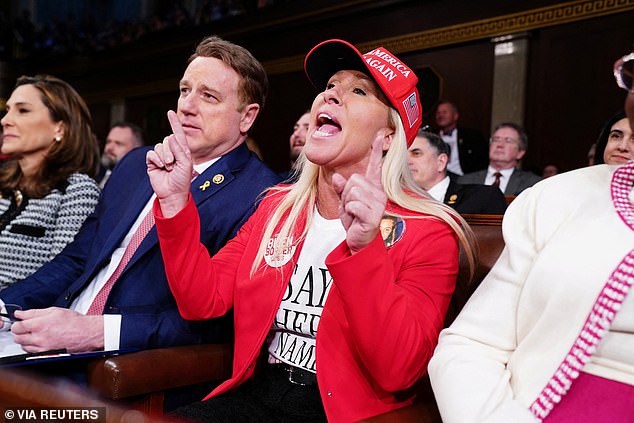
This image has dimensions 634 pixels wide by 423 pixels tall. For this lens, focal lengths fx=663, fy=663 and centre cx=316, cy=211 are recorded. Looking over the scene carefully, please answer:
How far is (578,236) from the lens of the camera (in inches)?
41.6

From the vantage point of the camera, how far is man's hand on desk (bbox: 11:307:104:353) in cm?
157

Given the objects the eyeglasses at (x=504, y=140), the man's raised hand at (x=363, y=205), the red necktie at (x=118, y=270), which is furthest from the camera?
the eyeglasses at (x=504, y=140)

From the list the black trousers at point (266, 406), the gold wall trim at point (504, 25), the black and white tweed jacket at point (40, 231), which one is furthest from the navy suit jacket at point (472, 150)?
the black trousers at point (266, 406)

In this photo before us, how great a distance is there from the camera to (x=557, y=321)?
1.05 m

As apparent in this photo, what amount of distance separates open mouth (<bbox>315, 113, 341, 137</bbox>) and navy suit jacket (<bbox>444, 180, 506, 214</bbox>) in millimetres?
1864

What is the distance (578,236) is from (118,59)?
8.59 meters

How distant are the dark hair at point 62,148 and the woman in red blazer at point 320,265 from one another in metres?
0.99

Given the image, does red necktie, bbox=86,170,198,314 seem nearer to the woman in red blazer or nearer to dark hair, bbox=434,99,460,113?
the woman in red blazer

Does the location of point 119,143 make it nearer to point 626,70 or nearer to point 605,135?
point 605,135

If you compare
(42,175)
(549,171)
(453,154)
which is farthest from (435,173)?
(42,175)

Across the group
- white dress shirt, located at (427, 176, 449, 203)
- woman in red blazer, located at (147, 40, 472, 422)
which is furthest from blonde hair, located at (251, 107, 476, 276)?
white dress shirt, located at (427, 176, 449, 203)

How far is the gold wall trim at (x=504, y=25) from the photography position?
5000mm

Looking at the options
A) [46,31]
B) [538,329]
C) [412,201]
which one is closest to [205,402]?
[412,201]

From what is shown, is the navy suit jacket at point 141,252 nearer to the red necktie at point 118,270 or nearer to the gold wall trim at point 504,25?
the red necktie at point 118,270
